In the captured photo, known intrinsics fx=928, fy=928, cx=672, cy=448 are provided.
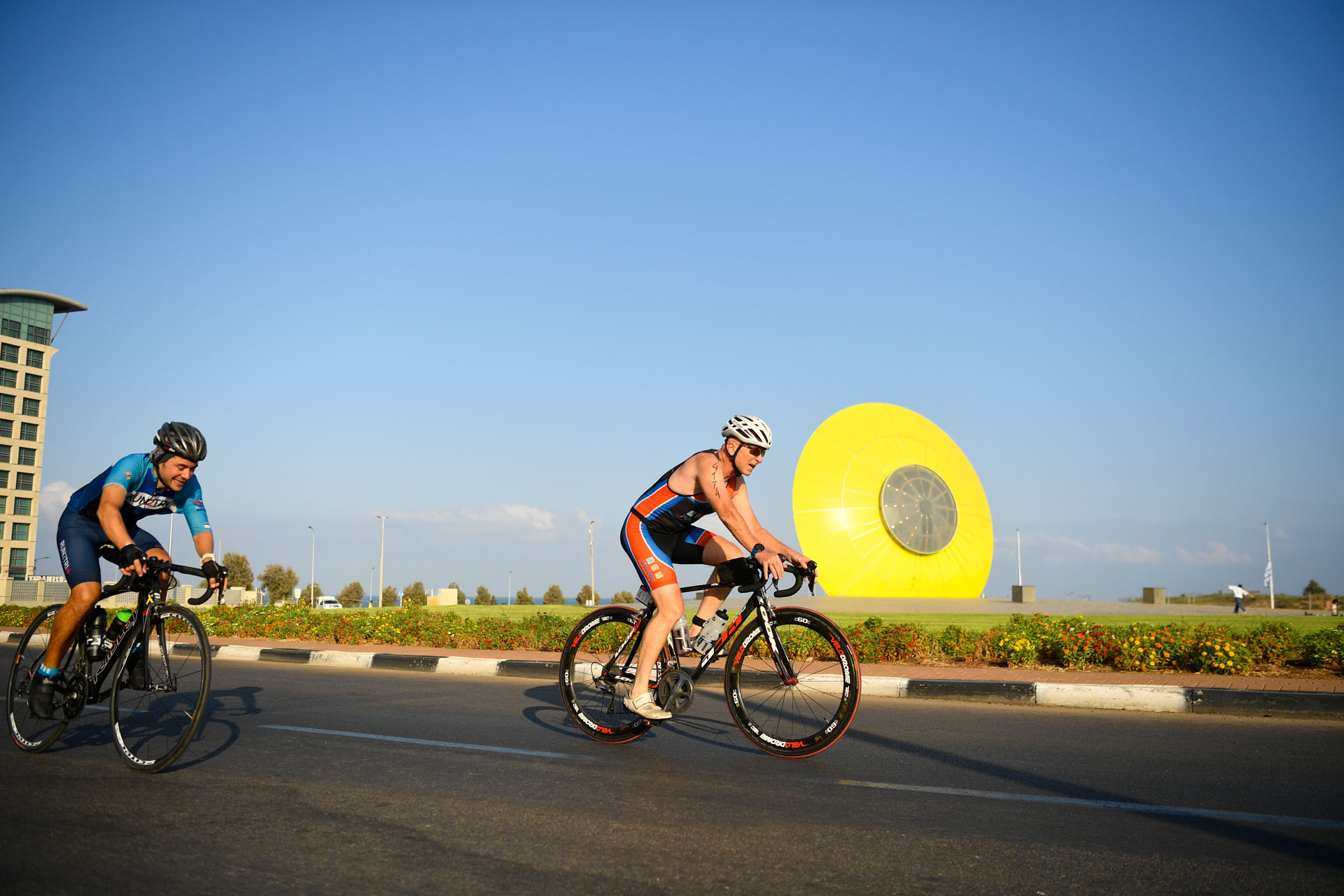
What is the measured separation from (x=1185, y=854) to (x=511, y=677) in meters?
7.90

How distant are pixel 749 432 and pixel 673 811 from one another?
7.58 feet

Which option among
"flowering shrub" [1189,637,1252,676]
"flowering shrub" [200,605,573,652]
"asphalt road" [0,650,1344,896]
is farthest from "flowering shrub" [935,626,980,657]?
"flowering shrub" [200,605,573,652]

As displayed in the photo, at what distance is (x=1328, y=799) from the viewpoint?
4539 mm

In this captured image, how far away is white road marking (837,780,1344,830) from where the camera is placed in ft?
13.4

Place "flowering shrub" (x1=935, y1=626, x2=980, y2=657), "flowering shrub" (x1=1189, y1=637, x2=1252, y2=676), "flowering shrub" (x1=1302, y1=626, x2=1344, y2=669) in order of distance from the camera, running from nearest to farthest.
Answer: "flowering shrub" (x1=1189, y1=637, x2=1252, y2=676)
"flowering shrub" (x1=1302, y1=626, x2=1344, y2=669)
"flowering shrub" (x1=935, y1=626, x2=980, y2=657)

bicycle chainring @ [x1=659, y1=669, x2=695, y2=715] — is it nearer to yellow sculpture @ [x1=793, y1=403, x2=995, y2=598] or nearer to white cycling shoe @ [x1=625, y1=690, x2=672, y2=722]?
white cycling shoe @ [x1=625, y1=690, x2=672, y2=722]

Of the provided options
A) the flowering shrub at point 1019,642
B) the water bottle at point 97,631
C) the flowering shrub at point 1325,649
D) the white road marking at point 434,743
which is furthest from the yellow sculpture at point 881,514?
the water bottle at point 97,631

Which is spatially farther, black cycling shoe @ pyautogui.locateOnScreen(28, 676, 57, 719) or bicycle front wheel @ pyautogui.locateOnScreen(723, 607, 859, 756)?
black cycling shoe @ pyautogui.locateOnScreen(28, 676, 57, 719)

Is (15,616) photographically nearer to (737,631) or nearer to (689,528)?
(689,528)

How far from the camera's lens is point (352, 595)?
6106cm

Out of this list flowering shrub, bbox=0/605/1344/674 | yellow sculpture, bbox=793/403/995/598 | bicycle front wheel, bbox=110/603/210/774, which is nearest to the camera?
bicycle front wheel, bbox=110/603/210/774

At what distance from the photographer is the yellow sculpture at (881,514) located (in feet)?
110

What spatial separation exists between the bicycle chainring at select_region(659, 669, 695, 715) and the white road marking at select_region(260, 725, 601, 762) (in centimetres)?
53

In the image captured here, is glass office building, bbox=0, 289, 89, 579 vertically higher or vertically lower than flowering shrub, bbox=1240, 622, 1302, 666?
higher
